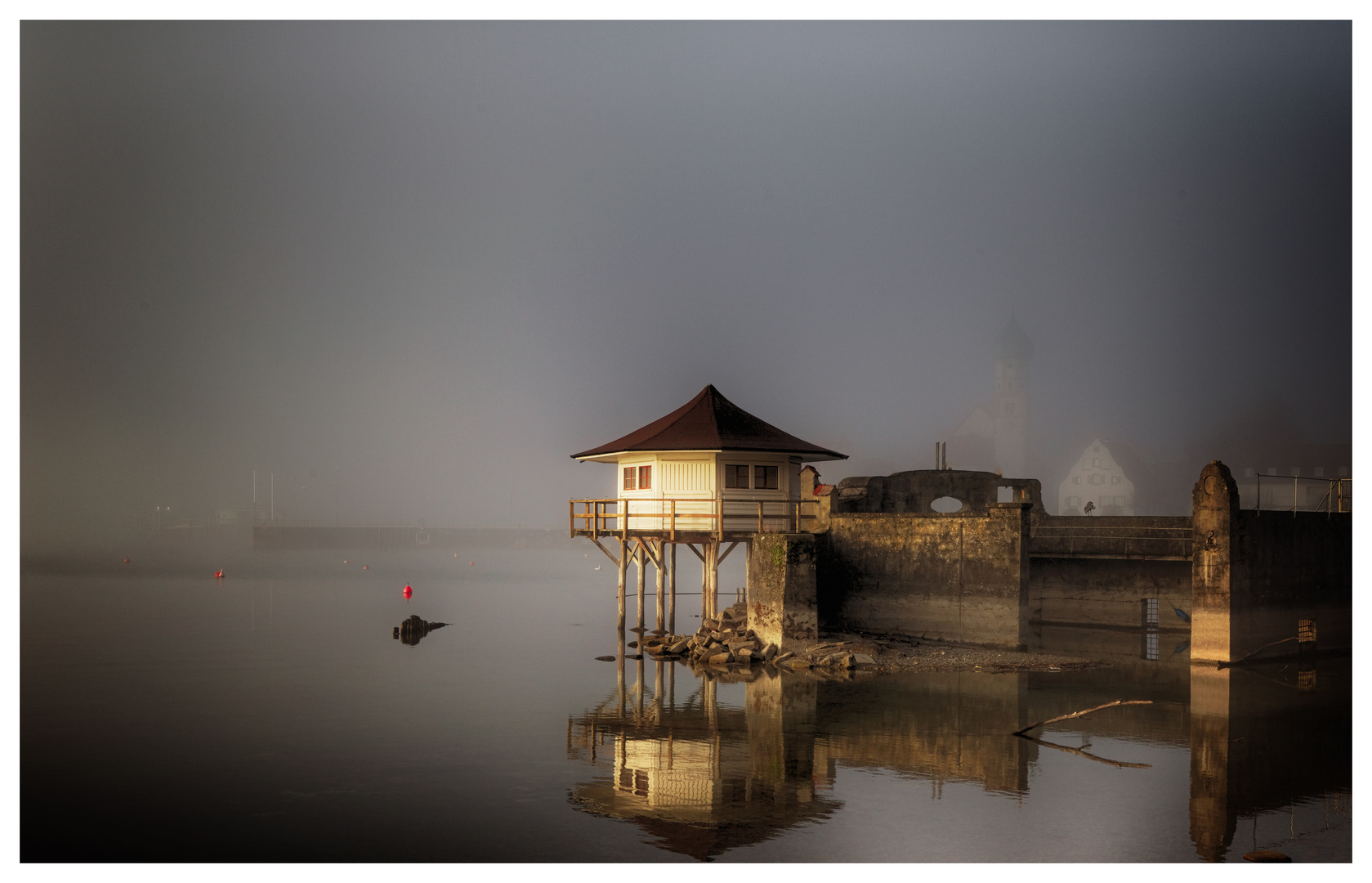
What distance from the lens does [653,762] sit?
19.3 metres

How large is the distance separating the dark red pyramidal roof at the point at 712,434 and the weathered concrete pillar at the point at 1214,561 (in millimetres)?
9724

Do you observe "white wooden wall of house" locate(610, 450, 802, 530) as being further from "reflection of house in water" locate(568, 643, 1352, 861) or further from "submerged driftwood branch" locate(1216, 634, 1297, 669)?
"submerged driftwood branch" locate(1216, 634, 1297, 669)

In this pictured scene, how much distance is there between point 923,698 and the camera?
82.0 feet

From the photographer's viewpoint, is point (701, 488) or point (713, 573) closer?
point (701, 488)

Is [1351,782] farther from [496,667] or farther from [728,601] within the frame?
[728,601]

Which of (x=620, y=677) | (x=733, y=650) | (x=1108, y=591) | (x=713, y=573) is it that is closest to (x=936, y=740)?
(x=733, y=650)

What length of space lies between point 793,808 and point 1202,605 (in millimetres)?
18631

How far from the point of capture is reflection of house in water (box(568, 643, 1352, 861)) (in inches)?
643

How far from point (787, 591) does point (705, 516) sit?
420cm

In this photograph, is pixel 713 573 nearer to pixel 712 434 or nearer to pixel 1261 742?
pixel 712 434

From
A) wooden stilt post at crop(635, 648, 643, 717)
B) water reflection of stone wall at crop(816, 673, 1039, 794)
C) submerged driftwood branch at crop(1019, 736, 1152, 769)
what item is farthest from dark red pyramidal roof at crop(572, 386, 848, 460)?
submerged driftwood branch at crop(1019, 736, 1152, 769)

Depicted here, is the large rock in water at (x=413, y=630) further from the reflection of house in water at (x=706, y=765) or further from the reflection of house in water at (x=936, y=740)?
the reflection of house in water at (x=706, y=765)

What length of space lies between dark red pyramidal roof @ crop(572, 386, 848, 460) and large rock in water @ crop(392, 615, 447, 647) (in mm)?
10426

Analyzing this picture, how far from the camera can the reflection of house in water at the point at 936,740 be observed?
1633 cm
